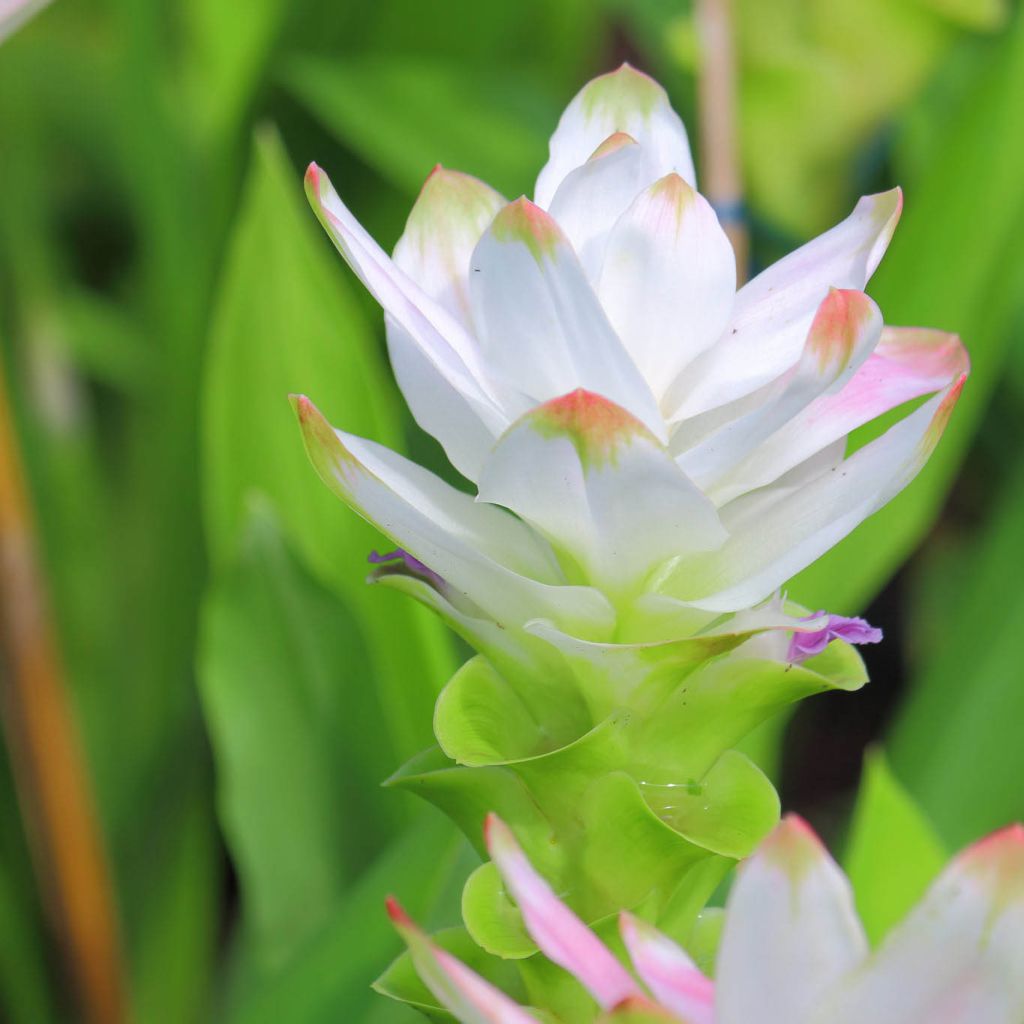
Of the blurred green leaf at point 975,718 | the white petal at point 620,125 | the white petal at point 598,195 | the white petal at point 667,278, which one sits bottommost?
the blurred green leaf at point 975,718

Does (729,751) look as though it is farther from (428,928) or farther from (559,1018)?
(428,928)

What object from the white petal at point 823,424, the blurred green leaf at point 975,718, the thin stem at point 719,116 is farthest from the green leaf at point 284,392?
the white petal at point 823,424

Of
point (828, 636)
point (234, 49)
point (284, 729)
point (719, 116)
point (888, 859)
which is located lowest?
point (888, 859)

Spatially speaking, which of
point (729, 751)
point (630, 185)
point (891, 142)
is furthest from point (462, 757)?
point (891, 142)

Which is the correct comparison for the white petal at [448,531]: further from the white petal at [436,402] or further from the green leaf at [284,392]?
the green leaf at [284,392]

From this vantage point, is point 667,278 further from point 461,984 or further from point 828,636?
point 461,984

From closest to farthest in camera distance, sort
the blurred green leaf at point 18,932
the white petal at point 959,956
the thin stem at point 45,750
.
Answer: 1. the white petal at point 959,956
2. the thin stem at point 45,750
3. the blurred green leaf at point 18,932

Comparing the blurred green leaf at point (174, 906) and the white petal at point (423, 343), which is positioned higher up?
the white petal at point (423, 343)

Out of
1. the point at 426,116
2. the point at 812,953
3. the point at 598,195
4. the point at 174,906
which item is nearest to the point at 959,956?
the point at 812,953
